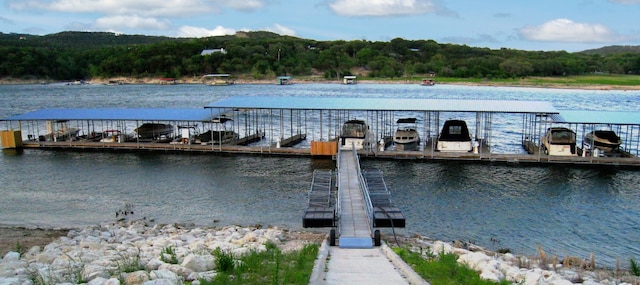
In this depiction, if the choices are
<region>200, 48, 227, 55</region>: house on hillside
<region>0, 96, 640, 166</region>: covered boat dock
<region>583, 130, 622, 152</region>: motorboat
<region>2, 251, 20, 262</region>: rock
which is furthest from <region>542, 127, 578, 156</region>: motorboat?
<region>200, 48, 227, 55</region>: house on hillside

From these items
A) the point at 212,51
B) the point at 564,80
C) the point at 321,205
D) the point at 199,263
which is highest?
the point at 212,51

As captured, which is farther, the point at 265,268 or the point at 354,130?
the point at 354,130

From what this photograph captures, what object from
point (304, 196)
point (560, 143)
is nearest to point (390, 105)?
point (560, 143)

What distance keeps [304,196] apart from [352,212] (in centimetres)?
811

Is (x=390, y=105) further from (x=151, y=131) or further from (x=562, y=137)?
(x=151, y=131)

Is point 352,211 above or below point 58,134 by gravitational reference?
below

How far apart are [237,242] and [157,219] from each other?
7.57 metres

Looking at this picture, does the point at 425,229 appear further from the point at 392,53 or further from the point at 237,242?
the point at 392,53

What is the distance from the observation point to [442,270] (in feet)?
43.3

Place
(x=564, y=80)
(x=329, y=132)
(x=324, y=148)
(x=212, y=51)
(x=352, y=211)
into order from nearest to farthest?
1. (x=352, y=211)
2. (x=324, y=148)
3. (x=329, y=132)
4. (x=564, y=80)
5. (x=212, y=51)

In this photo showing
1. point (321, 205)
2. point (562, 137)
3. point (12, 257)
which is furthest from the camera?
point (562, 137)

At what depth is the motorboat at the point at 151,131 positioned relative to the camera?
148 ft

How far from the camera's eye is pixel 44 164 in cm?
3753

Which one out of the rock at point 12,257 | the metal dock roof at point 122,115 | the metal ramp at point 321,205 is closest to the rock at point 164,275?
the rock at point 12,257
